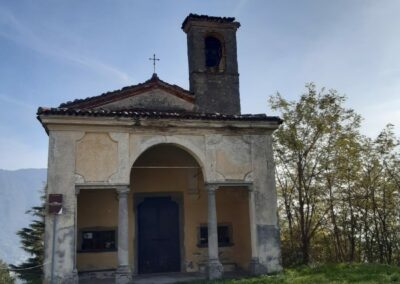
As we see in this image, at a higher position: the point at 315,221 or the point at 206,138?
the point at 206,138

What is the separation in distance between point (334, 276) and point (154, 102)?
7620mm

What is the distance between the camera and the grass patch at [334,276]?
392 inches

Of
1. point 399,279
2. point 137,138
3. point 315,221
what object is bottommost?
point 399,279

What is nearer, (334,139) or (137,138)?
(137,138)

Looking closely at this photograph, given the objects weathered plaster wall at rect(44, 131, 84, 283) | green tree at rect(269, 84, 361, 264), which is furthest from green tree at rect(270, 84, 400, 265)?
weathered plaster wall at rect(44, 131, 84, 283)

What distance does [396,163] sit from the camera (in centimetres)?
1563

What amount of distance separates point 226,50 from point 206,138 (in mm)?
4770

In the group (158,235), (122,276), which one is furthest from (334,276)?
(158,235)

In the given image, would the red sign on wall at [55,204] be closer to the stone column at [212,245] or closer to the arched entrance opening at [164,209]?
the arched entrance opening at [164,209]

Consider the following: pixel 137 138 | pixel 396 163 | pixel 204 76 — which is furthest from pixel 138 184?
pixel 396 163

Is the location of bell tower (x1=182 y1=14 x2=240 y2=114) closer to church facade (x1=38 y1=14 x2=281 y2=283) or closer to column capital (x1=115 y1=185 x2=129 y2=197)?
church facade (x1=38 y1=14 x2=281 y2=283)

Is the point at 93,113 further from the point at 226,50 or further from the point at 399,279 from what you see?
the point at 399,279

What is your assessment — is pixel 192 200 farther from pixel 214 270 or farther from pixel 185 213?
pixel 214 270

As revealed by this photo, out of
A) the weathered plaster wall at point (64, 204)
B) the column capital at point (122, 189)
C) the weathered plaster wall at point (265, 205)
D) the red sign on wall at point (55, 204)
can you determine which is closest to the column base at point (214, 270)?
the weathered plaster wall at point (265, 205)
